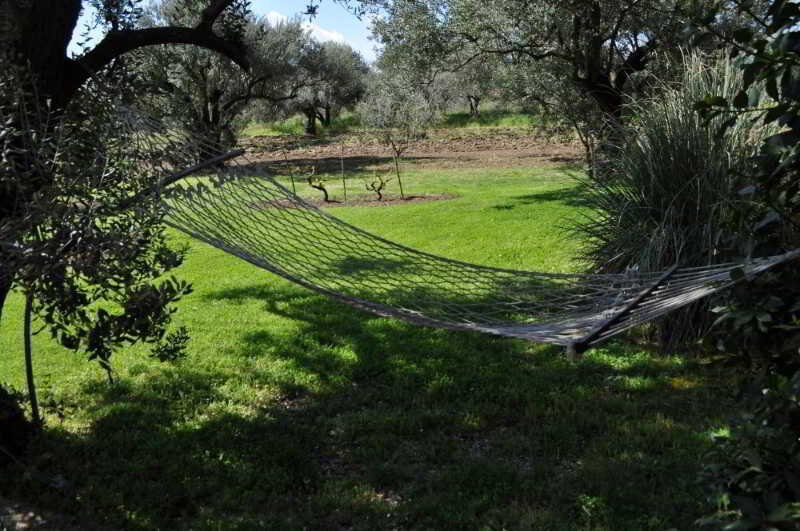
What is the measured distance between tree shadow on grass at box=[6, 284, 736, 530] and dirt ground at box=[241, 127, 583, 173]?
970 cm

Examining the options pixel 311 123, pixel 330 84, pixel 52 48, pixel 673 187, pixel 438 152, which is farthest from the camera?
pixel 311 123

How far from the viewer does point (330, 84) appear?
2198 cm

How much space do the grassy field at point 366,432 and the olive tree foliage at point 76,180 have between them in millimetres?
525

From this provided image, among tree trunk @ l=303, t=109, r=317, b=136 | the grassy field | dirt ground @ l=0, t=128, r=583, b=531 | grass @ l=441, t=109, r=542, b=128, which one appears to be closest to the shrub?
the grassy field

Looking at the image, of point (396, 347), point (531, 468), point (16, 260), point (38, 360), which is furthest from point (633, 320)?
point (38, 360)

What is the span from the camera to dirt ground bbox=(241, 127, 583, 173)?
1512cm

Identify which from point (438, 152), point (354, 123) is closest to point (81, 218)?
point (438, 152)

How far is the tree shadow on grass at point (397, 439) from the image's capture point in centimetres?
246

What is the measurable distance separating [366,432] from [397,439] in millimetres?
163

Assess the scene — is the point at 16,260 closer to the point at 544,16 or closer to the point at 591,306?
the point at 591,306

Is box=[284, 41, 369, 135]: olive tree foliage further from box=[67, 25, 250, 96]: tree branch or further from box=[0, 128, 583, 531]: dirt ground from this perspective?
box=[67, 25, 250, 96]: tree branch

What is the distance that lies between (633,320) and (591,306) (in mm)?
555

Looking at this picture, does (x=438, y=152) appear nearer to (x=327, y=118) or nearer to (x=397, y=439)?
(x=327, y=118)

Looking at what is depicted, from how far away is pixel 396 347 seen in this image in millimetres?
4125
